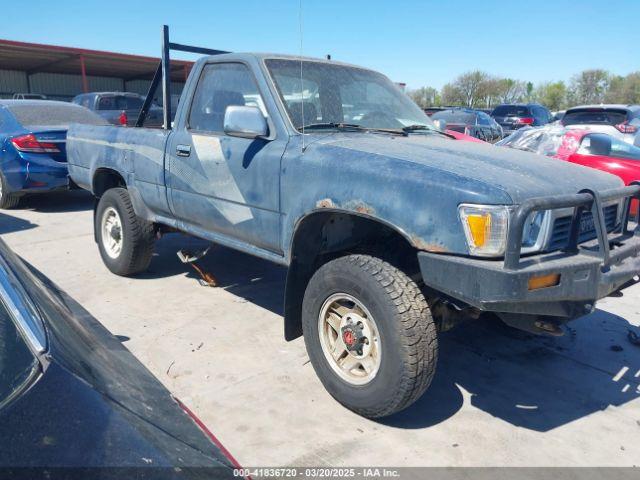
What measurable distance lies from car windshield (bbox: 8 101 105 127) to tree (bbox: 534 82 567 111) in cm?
5143

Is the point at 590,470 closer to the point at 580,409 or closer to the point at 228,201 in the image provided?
the point at 580,409

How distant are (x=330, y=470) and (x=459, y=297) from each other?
1052mm

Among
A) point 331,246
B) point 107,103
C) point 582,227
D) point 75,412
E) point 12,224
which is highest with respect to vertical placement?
point 107,103

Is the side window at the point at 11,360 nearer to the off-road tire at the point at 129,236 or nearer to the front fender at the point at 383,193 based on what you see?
the front fender at the point at 383,193

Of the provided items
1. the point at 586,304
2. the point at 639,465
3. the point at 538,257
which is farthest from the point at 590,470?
the point at 538,257

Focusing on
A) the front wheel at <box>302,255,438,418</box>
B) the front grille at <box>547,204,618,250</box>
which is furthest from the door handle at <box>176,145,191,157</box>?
the front grille at <box>547,204,618,250</box>

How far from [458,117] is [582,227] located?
43.7ft

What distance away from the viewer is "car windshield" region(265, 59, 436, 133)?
367 centimetres

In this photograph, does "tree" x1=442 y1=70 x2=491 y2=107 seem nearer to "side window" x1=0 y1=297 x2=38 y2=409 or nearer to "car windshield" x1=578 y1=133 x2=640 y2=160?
"car windshield" x1=578 y1=133 x2=640 y2=160

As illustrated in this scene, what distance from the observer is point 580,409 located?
3240mm

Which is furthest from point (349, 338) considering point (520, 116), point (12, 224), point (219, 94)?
point (520, 116)

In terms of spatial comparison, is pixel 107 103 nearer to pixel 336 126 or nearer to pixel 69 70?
pixel 336 126

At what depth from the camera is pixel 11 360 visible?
1.40m

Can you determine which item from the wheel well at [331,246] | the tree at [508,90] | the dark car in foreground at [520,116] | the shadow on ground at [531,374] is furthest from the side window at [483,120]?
the tree at [508,90]
